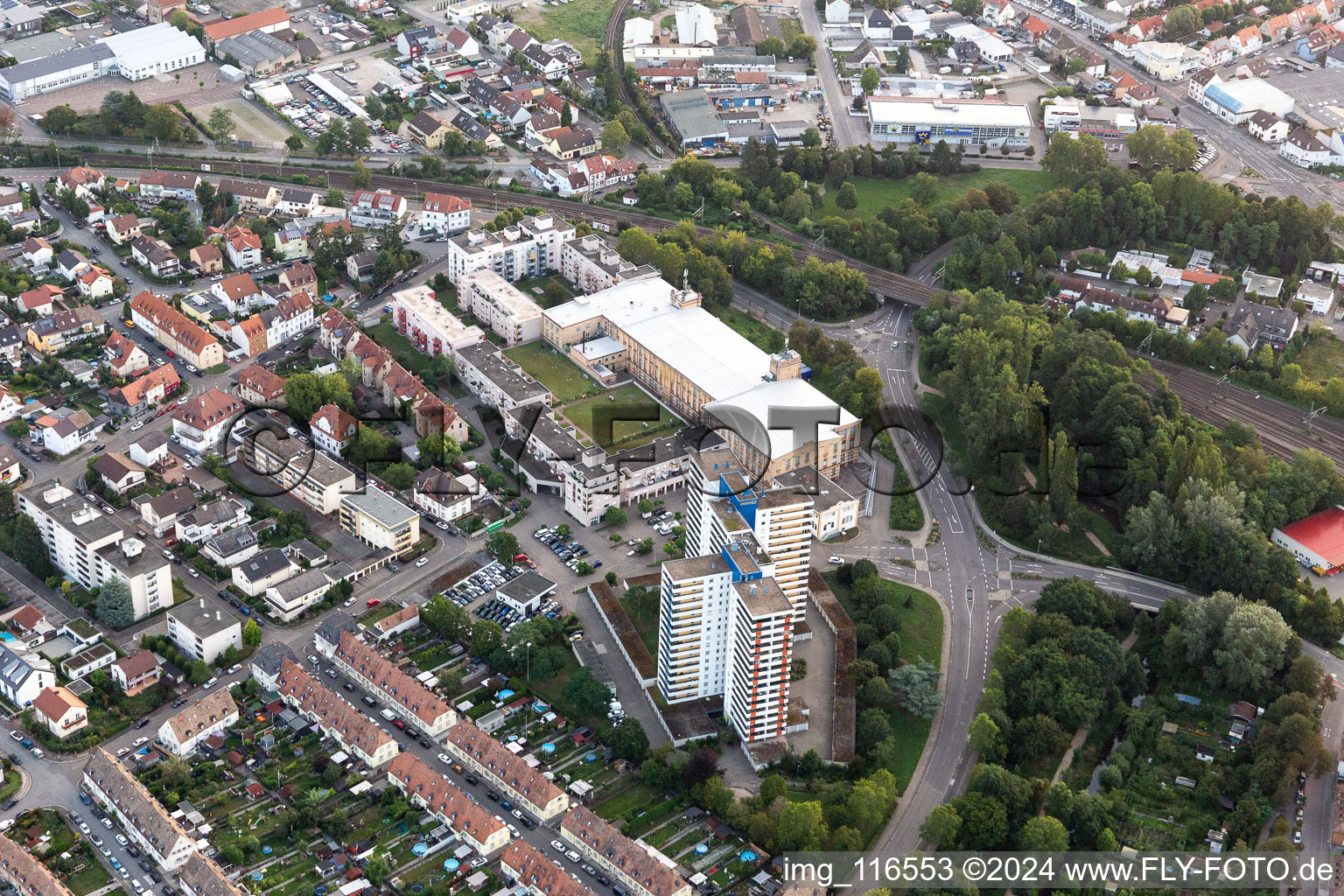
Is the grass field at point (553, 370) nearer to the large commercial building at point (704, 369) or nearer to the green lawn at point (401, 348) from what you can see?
the large commercial building at point (704, 369)

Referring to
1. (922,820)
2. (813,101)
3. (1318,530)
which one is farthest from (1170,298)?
(922,820)

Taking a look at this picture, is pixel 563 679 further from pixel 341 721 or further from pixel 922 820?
pixel 922 820

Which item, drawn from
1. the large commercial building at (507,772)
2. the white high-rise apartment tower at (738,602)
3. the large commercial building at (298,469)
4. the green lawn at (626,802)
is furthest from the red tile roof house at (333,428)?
the green lawn at (626,802)

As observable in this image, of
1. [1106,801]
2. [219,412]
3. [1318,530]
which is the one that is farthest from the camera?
[219,412]

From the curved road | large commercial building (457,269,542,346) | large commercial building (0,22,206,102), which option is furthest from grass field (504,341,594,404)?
large commercial building (0,22,206,102)

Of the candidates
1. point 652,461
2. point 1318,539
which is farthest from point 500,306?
point 1318,539

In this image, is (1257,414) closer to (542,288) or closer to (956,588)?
(956,588)

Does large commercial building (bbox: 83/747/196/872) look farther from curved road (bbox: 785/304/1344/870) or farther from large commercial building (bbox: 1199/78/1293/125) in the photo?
large commercial building (bbox: 1199/78/1293/125)
